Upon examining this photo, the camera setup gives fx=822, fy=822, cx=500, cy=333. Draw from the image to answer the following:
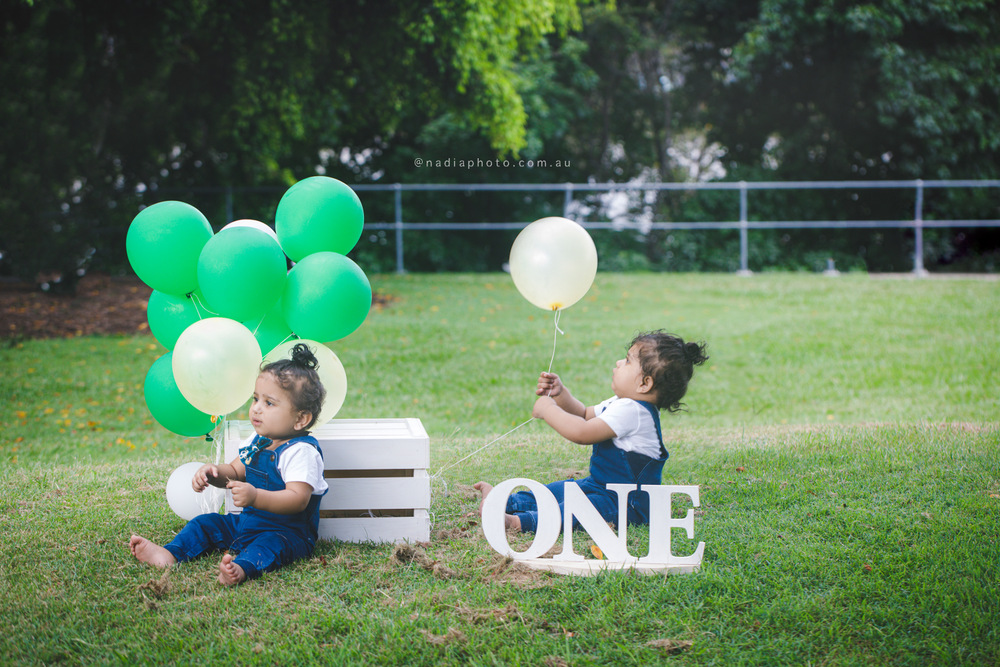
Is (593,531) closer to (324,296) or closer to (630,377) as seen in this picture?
(630,377)

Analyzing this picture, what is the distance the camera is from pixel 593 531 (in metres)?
3.39

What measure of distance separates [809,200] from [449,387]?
45.1ft

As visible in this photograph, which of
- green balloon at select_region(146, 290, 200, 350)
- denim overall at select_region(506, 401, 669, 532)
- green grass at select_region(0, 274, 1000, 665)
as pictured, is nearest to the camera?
green grass at select_region(0, 274, 1000, 665)

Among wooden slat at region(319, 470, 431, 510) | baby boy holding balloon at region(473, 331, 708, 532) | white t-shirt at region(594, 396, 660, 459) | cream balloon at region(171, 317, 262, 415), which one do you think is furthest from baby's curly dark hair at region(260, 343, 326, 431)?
white t-shirt at region(594, 396, 660, 459)

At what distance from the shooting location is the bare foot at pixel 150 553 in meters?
3.38

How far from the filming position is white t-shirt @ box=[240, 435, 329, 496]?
11.0 ft

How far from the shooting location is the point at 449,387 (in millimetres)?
8141

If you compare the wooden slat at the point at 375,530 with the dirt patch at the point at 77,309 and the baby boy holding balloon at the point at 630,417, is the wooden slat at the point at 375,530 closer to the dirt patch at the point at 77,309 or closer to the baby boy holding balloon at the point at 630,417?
the baby boy holding balloon at the point at 630,417

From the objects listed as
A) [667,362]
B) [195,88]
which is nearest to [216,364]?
[667,362]

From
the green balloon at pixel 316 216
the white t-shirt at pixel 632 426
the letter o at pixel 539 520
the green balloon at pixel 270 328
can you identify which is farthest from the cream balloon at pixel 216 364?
the white t-shirt at pixel 632 426

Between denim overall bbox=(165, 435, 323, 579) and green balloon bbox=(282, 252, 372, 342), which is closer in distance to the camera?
denim overall bbox=(165, 435, 323, 579)

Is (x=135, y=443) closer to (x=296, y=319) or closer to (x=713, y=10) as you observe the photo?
(x=296, y=319)

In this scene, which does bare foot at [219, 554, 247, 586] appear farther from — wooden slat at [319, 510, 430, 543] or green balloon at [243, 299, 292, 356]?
green balloon at [243, 299, 292, 356]

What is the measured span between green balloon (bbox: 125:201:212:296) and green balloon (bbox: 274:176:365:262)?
382 mm
